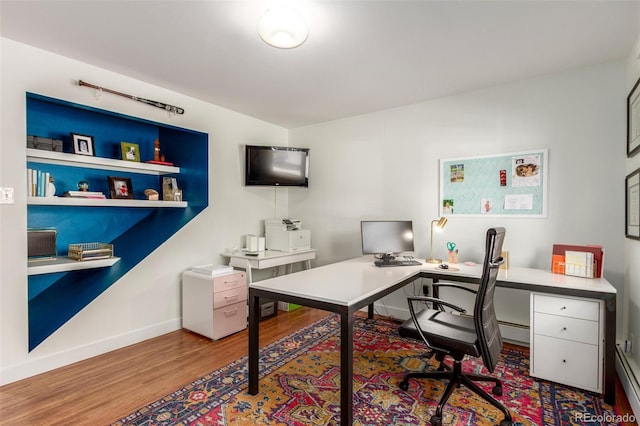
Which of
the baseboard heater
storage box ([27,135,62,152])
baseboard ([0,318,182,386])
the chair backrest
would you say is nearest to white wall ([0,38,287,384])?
baseboard ([0,318,182,386])

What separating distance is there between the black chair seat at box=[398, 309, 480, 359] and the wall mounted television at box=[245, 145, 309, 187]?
8.20 feet

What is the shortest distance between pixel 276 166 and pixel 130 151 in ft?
5.42

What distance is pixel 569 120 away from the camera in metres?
2.82

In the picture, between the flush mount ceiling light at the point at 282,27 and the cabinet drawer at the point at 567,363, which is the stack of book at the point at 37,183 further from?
the cabinet drawer at the point at 567,363

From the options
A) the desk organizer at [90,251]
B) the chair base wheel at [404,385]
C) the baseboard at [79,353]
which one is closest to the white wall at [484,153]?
the chair base wheel at [404,385]

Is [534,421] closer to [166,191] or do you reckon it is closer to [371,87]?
[371,87]

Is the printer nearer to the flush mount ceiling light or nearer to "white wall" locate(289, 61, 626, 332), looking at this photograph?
"white wall" locate(289, 61, 626, 332)

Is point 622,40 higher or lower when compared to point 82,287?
higher

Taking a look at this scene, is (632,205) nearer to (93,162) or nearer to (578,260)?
(578,260)

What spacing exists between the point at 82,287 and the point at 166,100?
1.92 metres

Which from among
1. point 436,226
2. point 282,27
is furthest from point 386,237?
point 282,27

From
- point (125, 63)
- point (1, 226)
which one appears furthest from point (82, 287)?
point (125, 63)

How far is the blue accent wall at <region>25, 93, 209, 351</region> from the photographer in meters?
2.51

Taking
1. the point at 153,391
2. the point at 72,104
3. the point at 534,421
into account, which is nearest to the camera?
the point at 534,421
